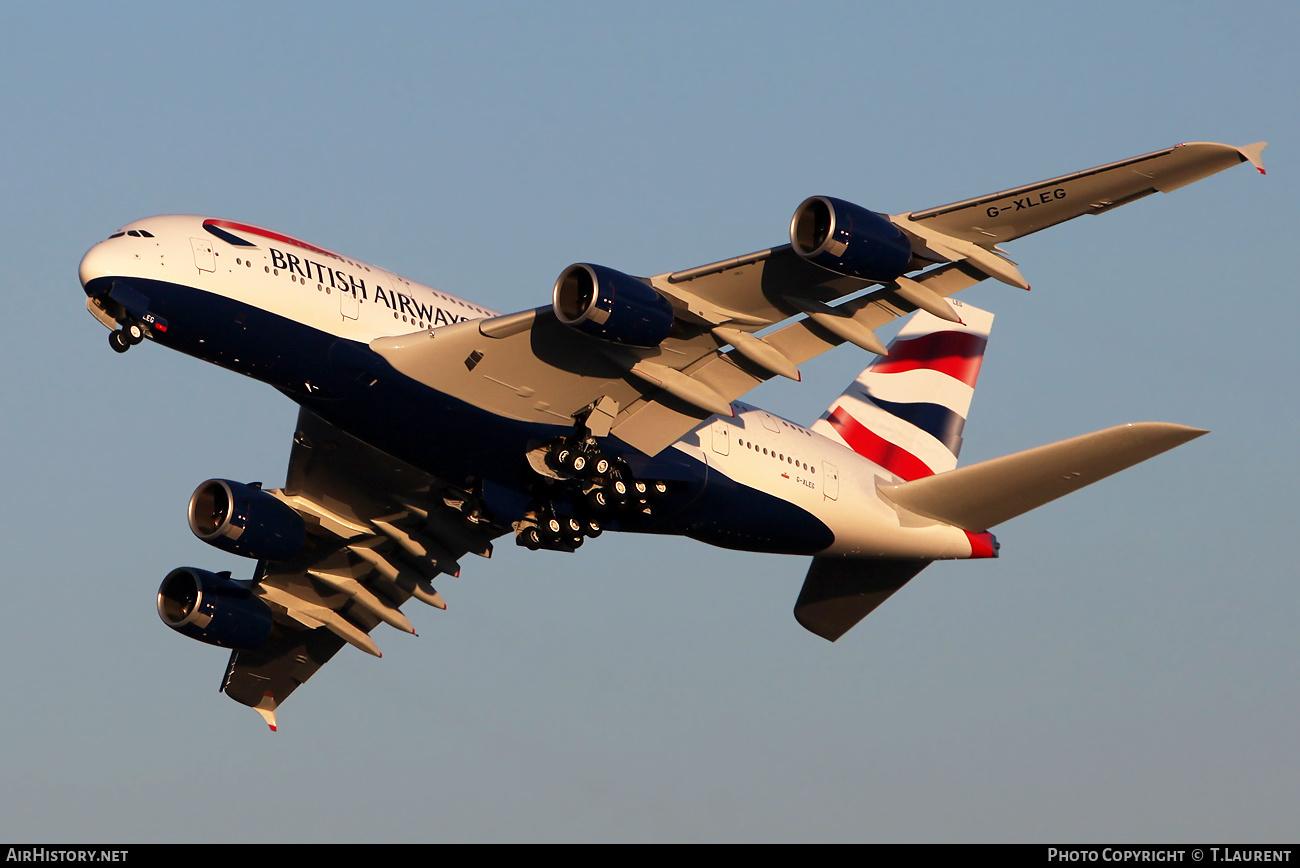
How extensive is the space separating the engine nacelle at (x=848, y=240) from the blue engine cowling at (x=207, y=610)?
1775 cm

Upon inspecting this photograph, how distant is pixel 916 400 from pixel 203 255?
1834cm

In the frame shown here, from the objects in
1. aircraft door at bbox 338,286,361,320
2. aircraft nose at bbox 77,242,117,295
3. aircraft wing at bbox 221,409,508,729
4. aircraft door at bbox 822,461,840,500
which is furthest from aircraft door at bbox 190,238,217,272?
aircraft door at bbox 822,461,840,500

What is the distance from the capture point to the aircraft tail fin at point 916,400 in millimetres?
36375

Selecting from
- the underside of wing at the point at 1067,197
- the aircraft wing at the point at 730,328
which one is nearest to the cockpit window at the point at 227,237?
the aircraft wing at the point at 730,328

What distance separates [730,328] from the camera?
2688 cm

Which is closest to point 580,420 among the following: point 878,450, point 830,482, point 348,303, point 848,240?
point 348,303

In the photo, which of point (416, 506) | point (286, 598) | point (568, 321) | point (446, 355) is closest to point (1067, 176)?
point (568, 321)

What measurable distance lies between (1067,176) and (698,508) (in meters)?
10.4

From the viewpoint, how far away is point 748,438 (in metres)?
31.7

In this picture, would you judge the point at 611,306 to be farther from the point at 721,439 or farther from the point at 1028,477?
the point at 1028,477

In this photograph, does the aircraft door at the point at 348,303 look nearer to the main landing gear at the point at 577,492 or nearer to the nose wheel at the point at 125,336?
the nose wheel at the point at 125,336

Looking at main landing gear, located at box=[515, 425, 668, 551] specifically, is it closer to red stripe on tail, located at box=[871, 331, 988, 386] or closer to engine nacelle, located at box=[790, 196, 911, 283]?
engine nacelle, located at box=[790, 196, 911, 283]
